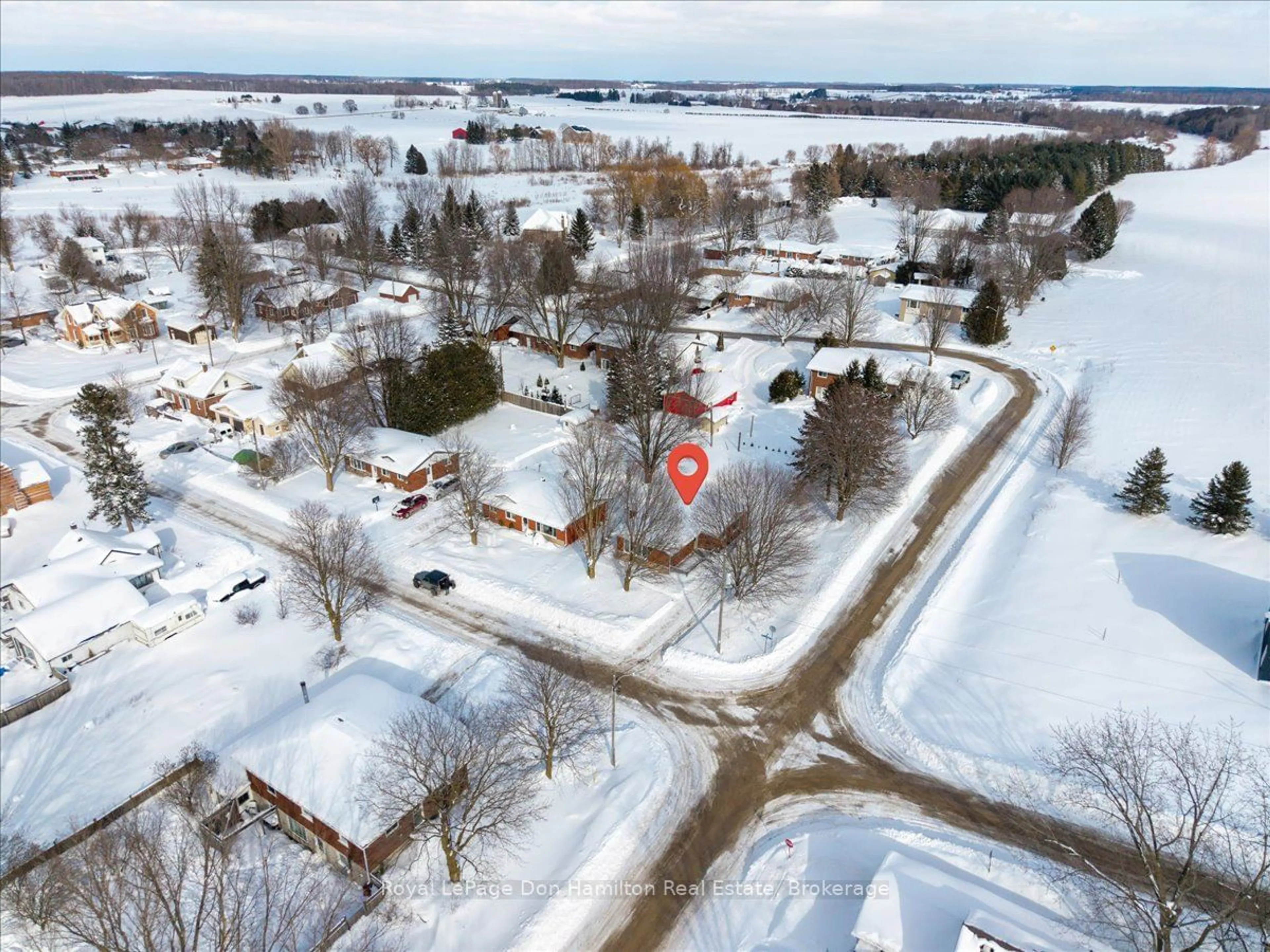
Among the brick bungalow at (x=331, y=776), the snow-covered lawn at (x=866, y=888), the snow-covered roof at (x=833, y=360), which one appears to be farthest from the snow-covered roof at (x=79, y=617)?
the snow-covered roof at (x=833, y=360)

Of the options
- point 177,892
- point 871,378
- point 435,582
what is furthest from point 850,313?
point 177,892

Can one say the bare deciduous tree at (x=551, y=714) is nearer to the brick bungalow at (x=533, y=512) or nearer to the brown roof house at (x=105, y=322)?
the brick bungalow at (x=533, y=512)

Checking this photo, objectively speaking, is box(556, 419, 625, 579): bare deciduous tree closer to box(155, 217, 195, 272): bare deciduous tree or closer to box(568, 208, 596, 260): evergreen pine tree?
box(568, 208, 596, 260): evergreen pine tree

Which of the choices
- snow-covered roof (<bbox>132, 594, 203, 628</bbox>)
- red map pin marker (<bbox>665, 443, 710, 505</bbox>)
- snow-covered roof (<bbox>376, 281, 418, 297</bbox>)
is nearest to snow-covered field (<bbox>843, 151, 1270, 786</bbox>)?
red map pin marker (<bbox>665, 443, 710, 505</bbox>)

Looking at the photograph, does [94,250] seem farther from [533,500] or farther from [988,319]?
[988,319]

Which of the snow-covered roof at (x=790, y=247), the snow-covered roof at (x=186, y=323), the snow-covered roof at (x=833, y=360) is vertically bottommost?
the snow-covered roof at (x=186, y=323)

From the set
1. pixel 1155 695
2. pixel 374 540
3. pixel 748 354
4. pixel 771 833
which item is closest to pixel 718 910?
pixel 771 833

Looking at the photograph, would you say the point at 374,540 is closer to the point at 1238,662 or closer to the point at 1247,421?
the point at 1238,662
